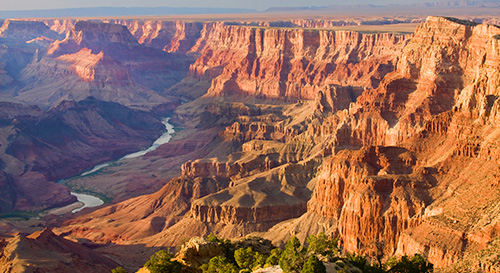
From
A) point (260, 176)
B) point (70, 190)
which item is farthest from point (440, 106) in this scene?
point (70, 190)

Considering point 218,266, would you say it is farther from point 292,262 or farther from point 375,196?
point 375,196

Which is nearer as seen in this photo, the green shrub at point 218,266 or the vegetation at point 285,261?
the vegetation at point 285,261

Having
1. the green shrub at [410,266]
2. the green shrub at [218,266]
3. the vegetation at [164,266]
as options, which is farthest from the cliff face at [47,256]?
the green shrub at [410,266]

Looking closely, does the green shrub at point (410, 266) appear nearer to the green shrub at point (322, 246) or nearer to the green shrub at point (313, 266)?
the green shrub at point (322, 246)

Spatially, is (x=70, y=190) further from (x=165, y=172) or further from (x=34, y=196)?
(x=165, y=172)

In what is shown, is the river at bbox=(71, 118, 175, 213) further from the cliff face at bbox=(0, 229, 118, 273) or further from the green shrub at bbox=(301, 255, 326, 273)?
the green shrub at bbox=(301, 255, 326, 273)

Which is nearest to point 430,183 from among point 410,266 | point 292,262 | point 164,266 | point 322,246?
point 322,246

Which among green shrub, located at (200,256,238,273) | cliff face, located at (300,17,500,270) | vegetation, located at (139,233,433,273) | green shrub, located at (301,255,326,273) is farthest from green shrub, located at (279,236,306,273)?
cliff face, located at (300,17,500,270)

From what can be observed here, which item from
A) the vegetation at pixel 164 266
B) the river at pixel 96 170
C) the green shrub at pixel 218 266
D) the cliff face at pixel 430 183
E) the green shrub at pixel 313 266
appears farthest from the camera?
the river at pixel 96 170
